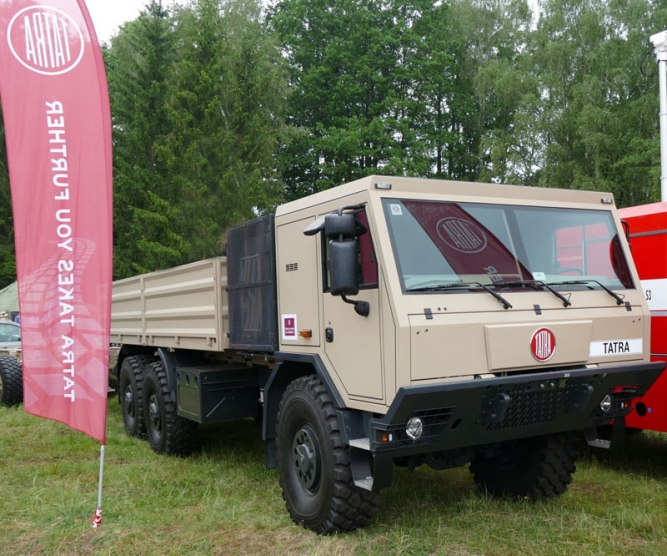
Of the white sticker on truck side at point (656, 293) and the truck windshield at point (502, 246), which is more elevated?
the truck windshield at point (502, 246)

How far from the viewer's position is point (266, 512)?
5562 millimetres

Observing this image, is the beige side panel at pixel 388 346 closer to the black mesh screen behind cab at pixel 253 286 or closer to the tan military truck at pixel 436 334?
the tan military truck at pixel 436 334

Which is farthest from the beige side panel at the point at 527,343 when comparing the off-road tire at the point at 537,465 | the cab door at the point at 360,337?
the off-road tire at the point at 537,465

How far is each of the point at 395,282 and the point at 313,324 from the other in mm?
1025

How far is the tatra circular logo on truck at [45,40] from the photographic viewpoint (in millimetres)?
5184

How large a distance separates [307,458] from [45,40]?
357cm

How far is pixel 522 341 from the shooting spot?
457 centimetres

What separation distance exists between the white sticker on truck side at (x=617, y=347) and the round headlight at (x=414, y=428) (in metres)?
1.37

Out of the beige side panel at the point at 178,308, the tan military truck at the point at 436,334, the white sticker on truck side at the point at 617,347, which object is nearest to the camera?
the tan military truck at the point at 436,334

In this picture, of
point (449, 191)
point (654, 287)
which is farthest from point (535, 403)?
point (654, 287)

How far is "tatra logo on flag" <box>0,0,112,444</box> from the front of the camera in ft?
16.9

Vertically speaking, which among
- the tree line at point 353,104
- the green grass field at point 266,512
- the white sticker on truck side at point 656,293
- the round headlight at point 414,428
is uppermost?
the tree line at point 353,104

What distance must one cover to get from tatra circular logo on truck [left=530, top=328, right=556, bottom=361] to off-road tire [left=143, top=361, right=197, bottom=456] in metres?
4.21

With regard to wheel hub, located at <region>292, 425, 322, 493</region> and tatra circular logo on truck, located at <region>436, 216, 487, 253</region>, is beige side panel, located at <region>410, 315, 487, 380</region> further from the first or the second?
wheel hub, located at <region>292, 425, 322, 493</region>
